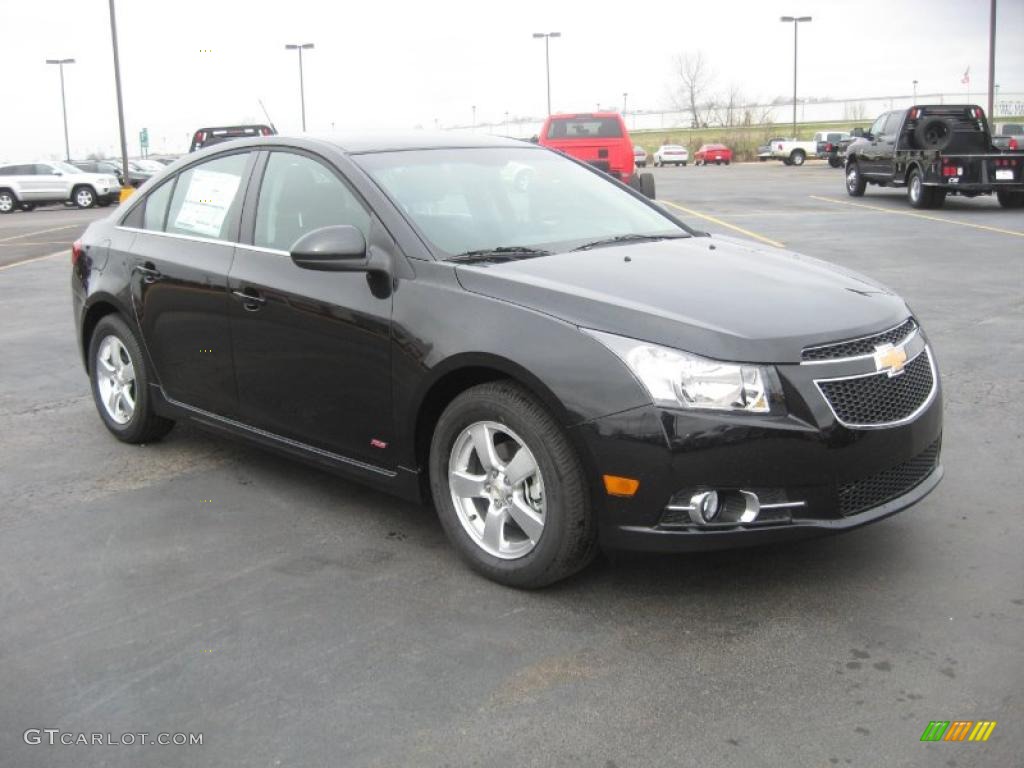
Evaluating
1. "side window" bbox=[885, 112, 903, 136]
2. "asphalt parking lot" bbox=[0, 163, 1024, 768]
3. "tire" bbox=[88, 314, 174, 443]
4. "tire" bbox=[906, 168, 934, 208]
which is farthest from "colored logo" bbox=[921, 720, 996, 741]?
"side window" bbox=[885, 112, 903, 136]

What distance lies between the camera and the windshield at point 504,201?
4.43 meters

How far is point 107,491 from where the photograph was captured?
203 inches

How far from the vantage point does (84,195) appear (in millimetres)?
35875

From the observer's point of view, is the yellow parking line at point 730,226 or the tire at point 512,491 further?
the yellow parking line at point 730,226

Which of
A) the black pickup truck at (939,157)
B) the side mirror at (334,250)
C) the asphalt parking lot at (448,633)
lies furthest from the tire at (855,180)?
the side mirror at (334,250)

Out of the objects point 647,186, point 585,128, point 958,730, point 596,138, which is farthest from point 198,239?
point 585,128

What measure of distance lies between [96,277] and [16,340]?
3.94 m

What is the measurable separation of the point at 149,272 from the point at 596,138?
17.8 meters

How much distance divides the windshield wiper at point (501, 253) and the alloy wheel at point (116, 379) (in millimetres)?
2283

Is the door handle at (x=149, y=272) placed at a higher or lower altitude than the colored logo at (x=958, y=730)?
higher

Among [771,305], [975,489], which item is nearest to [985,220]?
[975,489]

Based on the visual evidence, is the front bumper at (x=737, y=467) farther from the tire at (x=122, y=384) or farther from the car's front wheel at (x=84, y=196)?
the car's front wheel at (x=84, y=196)

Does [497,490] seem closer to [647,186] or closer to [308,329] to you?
[308,329]

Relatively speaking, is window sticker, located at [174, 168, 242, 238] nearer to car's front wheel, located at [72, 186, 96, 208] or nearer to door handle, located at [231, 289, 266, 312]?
door handle, located at [231, 289, 266, 312]
